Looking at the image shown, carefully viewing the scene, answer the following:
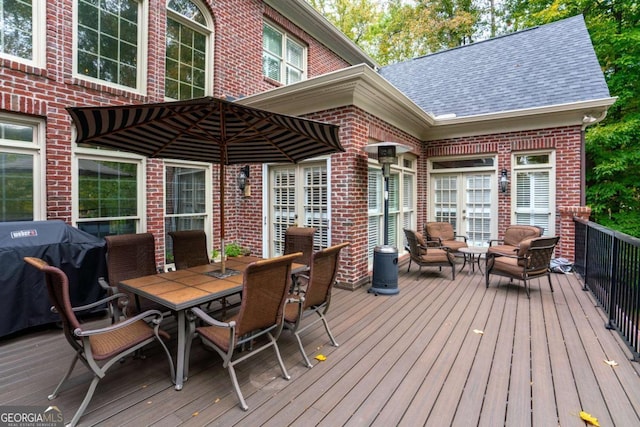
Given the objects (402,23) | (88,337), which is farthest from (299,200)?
(402,23)

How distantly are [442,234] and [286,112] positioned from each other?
4346 millimetres

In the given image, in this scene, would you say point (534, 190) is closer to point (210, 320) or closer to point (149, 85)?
point (210, 320)

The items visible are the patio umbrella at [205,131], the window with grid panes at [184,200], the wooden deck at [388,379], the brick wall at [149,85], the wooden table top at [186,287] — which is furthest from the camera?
the window with grid panes at [184,200]

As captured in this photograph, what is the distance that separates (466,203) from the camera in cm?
764

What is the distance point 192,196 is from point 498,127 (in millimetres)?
6792

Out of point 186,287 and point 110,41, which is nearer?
point 186,287

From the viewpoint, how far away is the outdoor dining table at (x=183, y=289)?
2.37m

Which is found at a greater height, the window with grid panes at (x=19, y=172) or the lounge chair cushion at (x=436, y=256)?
the window with grid panes at (x=19, y=172)

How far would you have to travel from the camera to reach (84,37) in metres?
4.48

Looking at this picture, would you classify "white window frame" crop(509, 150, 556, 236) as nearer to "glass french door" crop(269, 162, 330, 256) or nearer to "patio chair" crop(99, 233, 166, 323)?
"glass french door" crop(269, 162, 330, 256)

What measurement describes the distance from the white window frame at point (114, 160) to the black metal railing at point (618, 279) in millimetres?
6329

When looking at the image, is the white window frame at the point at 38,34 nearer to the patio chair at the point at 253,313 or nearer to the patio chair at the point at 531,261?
the patio chair at the point at 253,313

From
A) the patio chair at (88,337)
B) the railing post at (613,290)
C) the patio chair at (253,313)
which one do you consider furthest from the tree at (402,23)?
the patio chair at (88,337)

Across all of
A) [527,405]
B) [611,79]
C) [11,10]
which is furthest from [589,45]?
[11,10]
